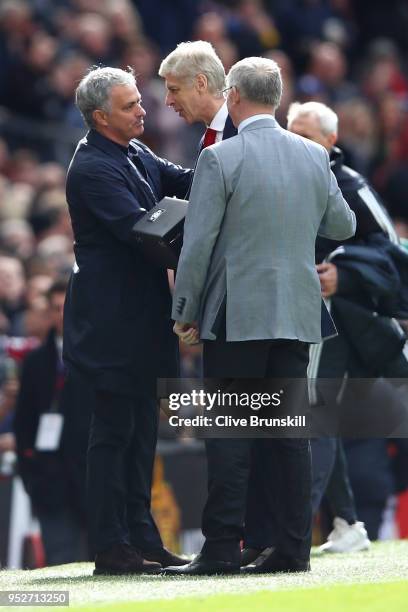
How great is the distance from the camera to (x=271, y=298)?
6.21 m

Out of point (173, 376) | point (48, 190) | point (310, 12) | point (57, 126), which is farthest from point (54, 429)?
point (310, 12)

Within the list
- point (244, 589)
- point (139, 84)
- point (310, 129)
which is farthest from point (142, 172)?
point (139, 84)

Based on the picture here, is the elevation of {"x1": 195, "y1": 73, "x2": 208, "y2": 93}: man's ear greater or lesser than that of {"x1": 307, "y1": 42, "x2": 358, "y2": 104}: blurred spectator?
lesser

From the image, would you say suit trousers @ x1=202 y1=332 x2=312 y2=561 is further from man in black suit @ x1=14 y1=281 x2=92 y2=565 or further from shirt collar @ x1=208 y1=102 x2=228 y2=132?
man in black suit @ x1=14 y1=281 x2=92 y2=565

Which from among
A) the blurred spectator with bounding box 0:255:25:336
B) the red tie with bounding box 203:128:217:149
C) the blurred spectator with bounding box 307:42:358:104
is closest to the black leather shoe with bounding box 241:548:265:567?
the red tie with bounding box 203:128:217:149

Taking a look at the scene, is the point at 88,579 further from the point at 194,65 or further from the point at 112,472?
the point at 194,65

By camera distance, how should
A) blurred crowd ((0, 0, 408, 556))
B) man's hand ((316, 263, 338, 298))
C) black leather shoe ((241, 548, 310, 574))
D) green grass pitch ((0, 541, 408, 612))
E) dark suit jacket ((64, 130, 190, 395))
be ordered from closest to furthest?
green grass pitch ((0, 541, 408, 612)) < black leather shoe ((241, 548, 310, 574)) < dark suit jacket ((64, 130, 190, 395)) < man's hand ((316, 263, 338, 298)) < blurred crowd ((0, 0, 408, 556))

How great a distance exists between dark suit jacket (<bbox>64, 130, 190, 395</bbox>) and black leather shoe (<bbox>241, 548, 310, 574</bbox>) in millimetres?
861

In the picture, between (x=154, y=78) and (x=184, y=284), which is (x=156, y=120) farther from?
(x=184, y=284)

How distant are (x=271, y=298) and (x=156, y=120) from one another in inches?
314

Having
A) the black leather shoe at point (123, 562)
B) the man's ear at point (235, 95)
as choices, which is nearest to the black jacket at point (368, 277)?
the man's ear at point (235, 95)

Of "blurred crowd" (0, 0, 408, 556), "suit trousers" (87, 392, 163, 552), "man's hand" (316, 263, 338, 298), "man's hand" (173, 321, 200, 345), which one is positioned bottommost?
"suit trousers" (87, 392, 163, 552)

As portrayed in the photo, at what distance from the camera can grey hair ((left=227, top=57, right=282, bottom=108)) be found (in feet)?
20.6

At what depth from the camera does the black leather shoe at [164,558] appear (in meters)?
6.81
